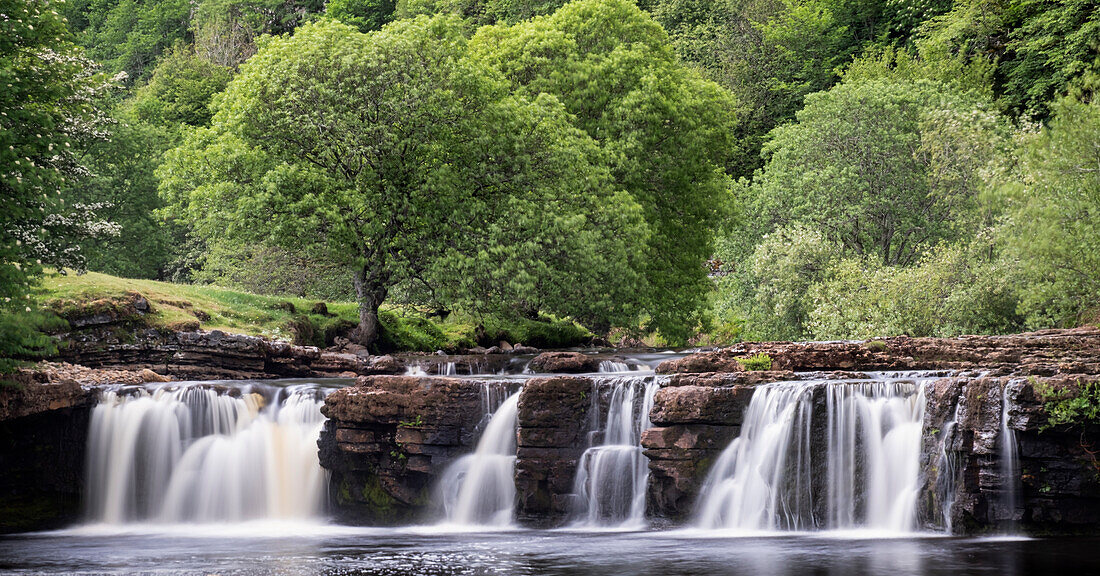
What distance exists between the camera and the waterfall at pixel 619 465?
20.0 m

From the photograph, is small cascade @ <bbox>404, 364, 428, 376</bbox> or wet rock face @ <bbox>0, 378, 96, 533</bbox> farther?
small cascade @ <bbox>404, 364, 428, 376</bbox>

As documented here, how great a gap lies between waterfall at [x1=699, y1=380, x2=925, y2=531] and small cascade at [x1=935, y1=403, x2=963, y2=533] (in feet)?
1.39

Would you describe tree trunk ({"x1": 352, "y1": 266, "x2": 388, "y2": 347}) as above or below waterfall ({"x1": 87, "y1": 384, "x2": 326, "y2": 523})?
above

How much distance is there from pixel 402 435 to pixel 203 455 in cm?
503

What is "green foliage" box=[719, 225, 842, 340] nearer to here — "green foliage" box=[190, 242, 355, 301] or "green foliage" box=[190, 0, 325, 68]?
"green foliage" box=[190, 242, 355, 301]

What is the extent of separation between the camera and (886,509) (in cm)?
1805

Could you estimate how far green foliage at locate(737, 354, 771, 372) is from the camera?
73.3 feet

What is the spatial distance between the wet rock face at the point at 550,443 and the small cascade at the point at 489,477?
0.44 metres

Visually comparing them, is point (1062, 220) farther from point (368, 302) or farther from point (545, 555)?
point (368, 302)

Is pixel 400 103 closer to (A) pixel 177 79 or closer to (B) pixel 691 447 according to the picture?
(B) pixel 691 447

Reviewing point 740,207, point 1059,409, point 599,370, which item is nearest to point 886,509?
point 1059,409

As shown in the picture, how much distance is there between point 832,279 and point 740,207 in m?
7.69

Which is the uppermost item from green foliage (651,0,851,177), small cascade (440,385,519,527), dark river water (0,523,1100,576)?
green foliage (651,0,851,177)

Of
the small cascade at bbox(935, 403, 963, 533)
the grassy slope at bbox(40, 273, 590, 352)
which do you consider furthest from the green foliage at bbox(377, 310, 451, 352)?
the small cascade at bbox(935, 403, 963, 533)
